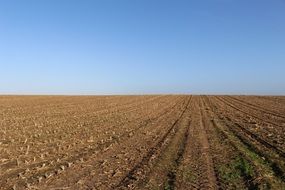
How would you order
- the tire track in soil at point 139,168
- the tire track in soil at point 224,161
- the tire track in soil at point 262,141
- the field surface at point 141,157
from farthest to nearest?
the tire track in soil at point 262,141 → the field surface at point 141,157 → the tire track in soil at point 224,161 → the tire track in soil at point 139,168

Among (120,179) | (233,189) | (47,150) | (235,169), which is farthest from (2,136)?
(233,189)

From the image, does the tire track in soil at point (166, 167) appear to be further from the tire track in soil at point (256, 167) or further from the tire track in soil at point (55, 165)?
the tire track in soil at point (55, 165)

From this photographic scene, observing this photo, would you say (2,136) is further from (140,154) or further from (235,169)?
(235,169)

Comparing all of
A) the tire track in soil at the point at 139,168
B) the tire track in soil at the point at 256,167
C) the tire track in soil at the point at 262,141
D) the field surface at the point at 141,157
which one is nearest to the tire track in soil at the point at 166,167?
the field surface at the point at 141,157

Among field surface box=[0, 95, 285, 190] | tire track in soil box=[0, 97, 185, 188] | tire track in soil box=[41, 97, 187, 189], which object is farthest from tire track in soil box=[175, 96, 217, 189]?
tire track in soil box=[0, 97, 185, 188]

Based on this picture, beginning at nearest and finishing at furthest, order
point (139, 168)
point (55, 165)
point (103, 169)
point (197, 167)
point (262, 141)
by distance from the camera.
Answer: point (103, 169)
point (139, 168)
point (197, 167)
point (55, 165)
point (262, 141)

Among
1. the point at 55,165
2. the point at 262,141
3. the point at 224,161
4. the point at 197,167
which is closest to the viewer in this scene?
the point at 197,167

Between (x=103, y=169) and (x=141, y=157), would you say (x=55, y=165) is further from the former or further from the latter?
(x=141, y=157)

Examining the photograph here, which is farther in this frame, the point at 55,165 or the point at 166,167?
the point at 55,165

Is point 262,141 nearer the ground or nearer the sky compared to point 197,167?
nearer the sky

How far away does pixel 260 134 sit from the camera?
19.3m

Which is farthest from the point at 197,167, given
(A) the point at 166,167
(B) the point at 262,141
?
(B) the point at 262,141

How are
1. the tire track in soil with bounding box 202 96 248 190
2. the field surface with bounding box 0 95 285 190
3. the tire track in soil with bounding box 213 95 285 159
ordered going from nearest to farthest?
the tire track in soil with bounding box 202 96 248 190 < the field surface with bounding box 0 95 285 190 < the tire track in soil with bounding box 213 95 285 159

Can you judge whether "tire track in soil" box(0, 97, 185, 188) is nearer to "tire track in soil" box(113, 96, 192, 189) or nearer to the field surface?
the field surface
